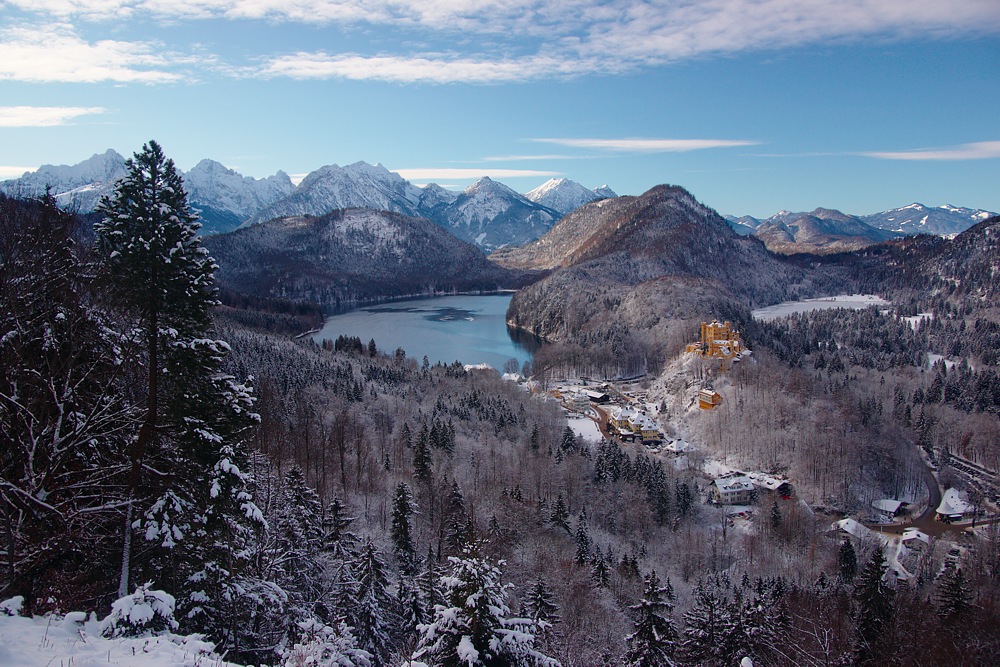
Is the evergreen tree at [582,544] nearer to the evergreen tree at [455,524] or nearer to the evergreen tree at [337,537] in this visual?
the evergreen tree at [455,524]

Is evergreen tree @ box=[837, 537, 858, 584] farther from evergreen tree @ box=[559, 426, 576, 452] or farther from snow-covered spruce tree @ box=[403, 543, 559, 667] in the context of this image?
snow-covered spruce tree @ box=[403, 543, 559, 667]

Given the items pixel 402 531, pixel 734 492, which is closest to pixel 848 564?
pixel 734 492

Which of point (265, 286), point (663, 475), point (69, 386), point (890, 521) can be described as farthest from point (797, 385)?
point (265, 286)

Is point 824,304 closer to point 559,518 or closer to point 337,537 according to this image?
point 559,518

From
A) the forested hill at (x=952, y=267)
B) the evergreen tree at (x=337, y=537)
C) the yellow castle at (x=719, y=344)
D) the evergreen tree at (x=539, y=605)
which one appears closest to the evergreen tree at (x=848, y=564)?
the evergreen tree at (x=539, y=605)

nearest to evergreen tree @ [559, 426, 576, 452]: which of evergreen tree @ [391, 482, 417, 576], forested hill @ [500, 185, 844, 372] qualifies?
evergreen tree @ [391, 482, 417, 576]
